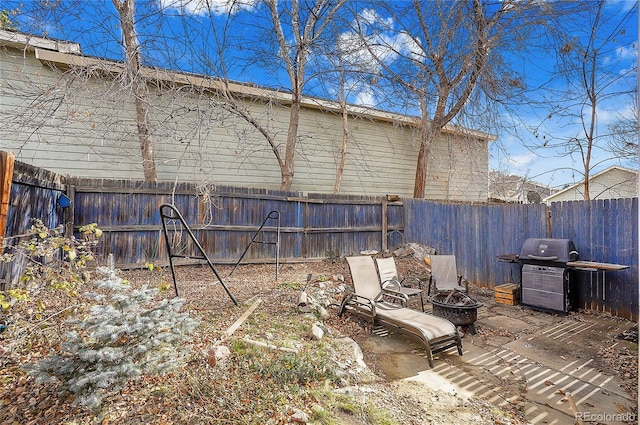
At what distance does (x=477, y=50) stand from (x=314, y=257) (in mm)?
6565

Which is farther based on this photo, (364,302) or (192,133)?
(192,133)

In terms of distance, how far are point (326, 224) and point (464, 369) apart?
5.59 m

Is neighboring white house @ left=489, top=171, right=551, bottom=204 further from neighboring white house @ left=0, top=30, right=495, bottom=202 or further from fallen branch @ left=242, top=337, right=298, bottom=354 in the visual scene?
fallen branch @ left=242, top=337, right=298, bottom=354

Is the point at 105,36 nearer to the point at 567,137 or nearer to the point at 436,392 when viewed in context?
the point at 436,392

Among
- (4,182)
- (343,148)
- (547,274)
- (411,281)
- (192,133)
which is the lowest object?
(411,281)

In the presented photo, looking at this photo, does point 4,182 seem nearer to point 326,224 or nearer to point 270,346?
point 270,346

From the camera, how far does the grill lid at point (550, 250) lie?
5242 millimetres

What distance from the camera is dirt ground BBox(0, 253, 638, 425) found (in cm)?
233

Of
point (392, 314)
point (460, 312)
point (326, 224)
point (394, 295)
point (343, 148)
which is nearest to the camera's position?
point (392, 314)

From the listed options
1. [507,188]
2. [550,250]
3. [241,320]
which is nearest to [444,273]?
[550,250]

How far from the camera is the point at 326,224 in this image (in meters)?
8.71

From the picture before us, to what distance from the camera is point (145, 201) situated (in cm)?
680

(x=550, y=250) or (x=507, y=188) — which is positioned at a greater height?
(x=507, y=188)

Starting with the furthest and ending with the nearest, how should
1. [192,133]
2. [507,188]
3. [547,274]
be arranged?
[507,188], [192,133], [547,274]
